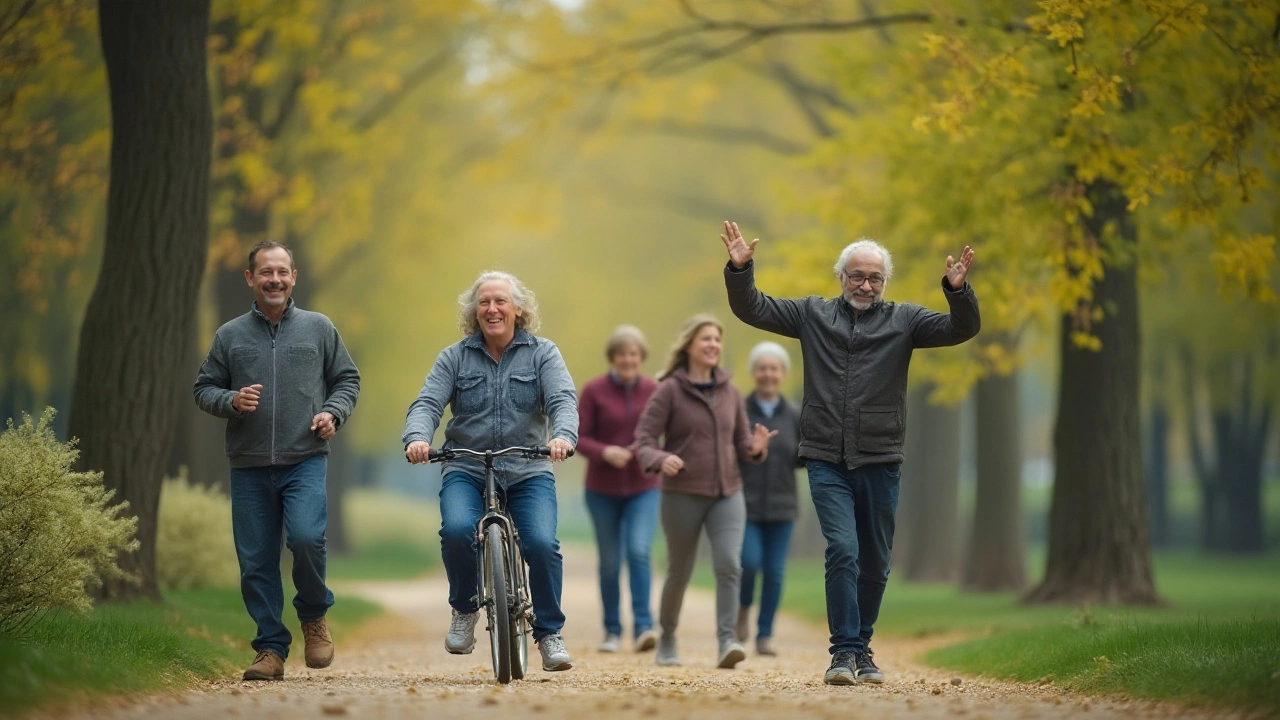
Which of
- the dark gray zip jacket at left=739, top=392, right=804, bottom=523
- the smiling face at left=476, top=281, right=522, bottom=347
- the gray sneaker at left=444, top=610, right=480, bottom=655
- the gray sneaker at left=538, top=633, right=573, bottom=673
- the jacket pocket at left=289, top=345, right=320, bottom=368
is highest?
the smiling face at left=476, top=281, right=522, bottom=347

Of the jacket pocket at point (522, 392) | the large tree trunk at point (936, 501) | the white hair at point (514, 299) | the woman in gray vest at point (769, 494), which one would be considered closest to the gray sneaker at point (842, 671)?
the jacket pocket at point (522, 392)

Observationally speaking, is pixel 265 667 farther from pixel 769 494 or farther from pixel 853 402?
pixel 769 494

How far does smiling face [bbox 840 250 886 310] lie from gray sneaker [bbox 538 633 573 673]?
2366 millimetres

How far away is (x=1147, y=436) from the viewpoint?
4256cm

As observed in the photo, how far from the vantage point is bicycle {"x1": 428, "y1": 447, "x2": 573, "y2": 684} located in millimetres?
7828

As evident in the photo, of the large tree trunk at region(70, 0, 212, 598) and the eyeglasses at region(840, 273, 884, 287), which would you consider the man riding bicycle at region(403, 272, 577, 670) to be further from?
the large tree trunk at region(70, 0, 212, 598)

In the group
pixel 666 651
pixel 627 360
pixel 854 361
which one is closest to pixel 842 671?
pixel 854 361

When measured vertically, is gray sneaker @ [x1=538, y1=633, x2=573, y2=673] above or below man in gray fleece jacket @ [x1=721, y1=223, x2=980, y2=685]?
below

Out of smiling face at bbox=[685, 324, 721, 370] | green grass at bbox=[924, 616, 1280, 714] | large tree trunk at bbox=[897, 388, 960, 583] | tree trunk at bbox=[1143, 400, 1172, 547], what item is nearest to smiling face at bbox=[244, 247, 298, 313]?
smiling face at bbox=[685, 324, 721, 370]

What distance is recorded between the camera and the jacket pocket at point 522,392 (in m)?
8.40

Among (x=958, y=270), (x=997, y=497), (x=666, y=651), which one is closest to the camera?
(x=958, y=270)

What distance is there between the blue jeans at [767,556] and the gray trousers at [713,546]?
5.57ft

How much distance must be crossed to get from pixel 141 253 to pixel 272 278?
2.79m

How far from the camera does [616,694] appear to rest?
745 cm
